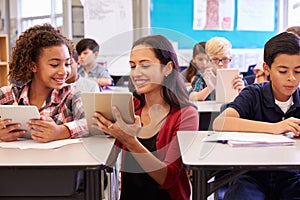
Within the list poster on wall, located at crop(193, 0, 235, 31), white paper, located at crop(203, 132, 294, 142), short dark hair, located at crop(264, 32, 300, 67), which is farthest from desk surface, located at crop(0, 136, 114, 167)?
poster on wall, located at crop(193, 0, 235, 31)

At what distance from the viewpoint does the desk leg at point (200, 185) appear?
4.25ft

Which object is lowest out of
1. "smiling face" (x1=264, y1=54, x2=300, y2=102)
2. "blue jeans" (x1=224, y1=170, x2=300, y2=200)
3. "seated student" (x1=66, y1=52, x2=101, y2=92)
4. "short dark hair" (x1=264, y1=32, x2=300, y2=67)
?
"blue jeans" (x1=224, y1=170, x2=300, y2=200)

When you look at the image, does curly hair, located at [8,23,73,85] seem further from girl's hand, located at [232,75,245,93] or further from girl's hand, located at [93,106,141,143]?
girl's hand, located at [232,75,245,93]

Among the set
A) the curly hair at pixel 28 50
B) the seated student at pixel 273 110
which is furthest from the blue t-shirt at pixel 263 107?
the curly hair at pixel 28 50

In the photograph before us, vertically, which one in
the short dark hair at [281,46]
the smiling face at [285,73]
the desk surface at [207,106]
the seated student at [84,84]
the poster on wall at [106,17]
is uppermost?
the poster on wall at [106,17]

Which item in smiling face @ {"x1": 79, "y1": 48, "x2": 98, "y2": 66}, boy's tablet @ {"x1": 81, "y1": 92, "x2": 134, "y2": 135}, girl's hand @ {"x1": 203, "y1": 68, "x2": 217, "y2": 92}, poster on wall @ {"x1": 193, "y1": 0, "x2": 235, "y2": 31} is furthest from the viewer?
poster on wall @ {"x1": 193, "y1": 0, "x2": 235, "y2": 31}

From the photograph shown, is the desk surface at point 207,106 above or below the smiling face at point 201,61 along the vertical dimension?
below

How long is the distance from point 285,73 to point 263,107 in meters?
0.16

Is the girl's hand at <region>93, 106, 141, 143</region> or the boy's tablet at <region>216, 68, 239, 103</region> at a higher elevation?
the boy's tablet at <region>216, 68, 239, 103</region>

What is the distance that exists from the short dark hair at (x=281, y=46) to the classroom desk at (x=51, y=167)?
750 mm

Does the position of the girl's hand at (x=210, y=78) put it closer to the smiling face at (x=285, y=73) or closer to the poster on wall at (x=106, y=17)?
the smiling face at (x=285, y=73)

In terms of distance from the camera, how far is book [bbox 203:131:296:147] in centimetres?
148

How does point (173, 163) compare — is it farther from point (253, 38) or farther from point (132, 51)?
point (253, 38)

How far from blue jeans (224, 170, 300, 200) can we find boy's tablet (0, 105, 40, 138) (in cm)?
74
